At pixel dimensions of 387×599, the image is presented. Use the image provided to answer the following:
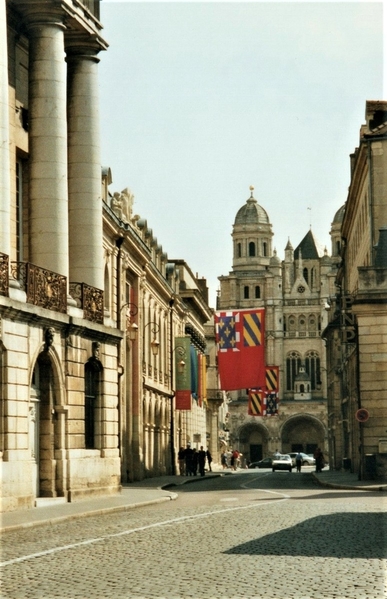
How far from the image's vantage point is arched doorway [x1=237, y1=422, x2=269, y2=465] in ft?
587

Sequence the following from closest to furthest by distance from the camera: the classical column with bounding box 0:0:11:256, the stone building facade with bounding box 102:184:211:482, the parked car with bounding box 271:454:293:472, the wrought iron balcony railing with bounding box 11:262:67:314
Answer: the classical column with bounding box 0:0:11:256, the wrought iron balcony railing with bounding box 11:262:67:314, the stone building facade with bounding box 102:184:211:482, the parked car with bounding box 271:454:293:472

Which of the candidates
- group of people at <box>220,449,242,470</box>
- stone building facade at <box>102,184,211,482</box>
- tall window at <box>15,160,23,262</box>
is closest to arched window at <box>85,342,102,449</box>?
tall window at <box>15,160,23,262</box>

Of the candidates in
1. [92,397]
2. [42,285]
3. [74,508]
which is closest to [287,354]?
[92,397]

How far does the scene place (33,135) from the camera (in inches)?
1224

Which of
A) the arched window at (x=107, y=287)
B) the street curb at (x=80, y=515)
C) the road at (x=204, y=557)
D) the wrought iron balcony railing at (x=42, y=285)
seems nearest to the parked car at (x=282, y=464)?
the arched window at (x=107, y=287)

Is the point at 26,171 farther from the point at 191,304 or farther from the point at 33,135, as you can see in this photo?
the point at 191,304

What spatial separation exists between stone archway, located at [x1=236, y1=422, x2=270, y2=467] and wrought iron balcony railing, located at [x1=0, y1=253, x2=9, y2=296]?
499 ft

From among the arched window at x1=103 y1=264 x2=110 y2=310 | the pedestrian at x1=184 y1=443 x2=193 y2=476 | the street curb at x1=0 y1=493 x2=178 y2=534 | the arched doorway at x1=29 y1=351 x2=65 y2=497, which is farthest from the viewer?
the pedestrian at x1=184 y1=443 x2=193 y2=476

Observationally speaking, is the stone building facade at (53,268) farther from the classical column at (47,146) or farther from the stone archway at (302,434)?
the stone archway at (302,434)

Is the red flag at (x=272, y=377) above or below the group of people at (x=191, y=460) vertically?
above

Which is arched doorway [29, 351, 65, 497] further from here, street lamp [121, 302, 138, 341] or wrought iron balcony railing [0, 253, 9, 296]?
street lamp [121, 302, 138, 341]

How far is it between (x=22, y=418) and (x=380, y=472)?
806 inches

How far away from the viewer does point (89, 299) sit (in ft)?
108

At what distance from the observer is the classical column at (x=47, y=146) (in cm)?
3069
